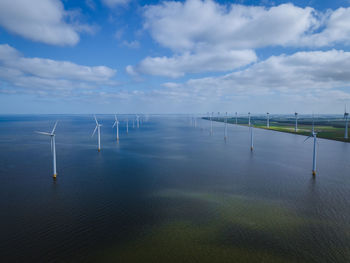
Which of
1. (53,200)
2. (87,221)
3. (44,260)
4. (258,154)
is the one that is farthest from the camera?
(258,154)

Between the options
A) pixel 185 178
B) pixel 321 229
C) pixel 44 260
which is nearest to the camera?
pixel 44 260

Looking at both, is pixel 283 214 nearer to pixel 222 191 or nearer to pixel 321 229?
pixel 321 229

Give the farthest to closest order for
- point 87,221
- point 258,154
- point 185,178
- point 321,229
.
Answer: point 258,154 → point 185,178 → point 87,221 → point 321,229

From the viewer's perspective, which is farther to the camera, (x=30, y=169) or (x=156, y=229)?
(x=30, y=169)

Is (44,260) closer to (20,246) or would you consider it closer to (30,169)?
(20,246)

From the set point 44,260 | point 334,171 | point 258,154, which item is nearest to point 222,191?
point 44,260

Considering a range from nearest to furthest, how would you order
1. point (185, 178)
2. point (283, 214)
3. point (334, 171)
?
point (283, 214)
point (185, 178)
point (334, 171)

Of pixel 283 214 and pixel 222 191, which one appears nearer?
pixel 283 214

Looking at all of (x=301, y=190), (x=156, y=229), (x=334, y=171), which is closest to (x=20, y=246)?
(x=156, y=229)
